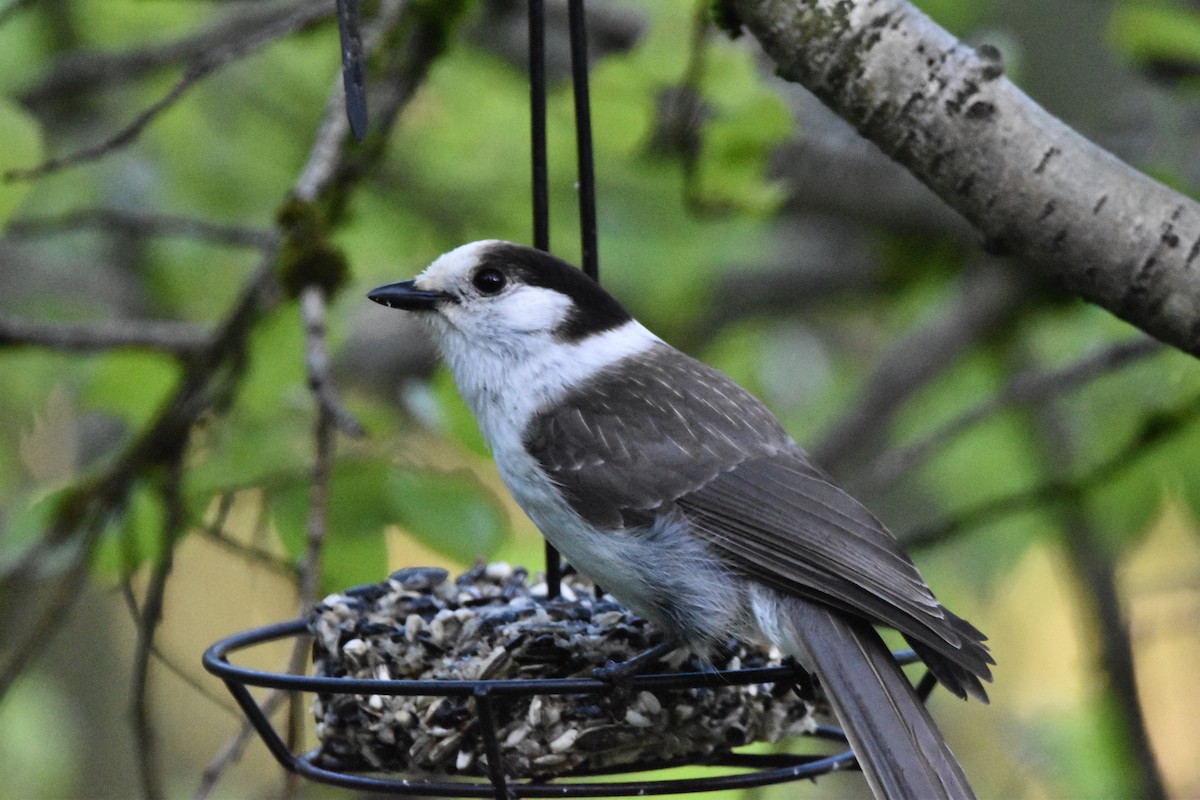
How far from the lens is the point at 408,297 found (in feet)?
9.76

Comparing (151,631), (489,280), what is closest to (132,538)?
(151,631)

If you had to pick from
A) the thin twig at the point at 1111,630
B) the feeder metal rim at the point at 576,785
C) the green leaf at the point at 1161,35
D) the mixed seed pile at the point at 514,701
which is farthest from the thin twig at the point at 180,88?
the thin twig at the point at 1111,630

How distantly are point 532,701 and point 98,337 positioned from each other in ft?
7.07

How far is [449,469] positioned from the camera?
3799 millimetres

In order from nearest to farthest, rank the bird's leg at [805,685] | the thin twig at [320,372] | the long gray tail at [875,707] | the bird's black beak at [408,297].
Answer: the long gray tail at [875,707], the bird's leg at [805,685], the thin twig at [320,372], the bird's black beak at [408,297]

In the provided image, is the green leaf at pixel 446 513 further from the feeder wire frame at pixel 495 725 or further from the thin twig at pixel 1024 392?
the thin twig at pixel 1024 392

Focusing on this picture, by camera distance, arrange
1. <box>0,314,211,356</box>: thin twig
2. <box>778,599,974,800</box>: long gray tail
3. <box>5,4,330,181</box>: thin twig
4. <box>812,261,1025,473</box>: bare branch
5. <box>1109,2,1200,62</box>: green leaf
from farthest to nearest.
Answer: <box>812,261,1025,473</box>: bare branch, <box>1109,2,1200,62</box>: green leaf, <box>0,314,211,356</box>: thin twig, <box>5,4,330,181</box>: thin twig, <box>778,599,974,800</box>: long gray tail

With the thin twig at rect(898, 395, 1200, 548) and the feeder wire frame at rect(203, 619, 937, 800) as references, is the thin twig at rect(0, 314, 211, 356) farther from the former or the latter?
the thin twig at rect(898, 395, 1200, 548)

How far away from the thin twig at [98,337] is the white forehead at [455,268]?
120 cm

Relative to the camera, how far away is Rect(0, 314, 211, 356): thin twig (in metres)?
3.99

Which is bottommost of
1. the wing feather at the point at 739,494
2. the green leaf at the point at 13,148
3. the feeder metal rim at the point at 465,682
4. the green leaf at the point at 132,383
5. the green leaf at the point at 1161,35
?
the feeder metal rim at the point at 465,682

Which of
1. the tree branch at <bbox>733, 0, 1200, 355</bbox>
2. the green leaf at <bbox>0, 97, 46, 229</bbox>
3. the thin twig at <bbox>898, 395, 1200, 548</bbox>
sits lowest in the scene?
the tree branch at <bbox>733, 0, 1200, 355</bbox>

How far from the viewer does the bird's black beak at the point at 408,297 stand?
9.59 feet

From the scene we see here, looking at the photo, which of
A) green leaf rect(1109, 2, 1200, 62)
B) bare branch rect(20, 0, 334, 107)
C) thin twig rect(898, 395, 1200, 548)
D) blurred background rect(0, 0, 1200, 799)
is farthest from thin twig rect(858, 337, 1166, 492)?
bare branch rect(20, 0, 334, 107)
